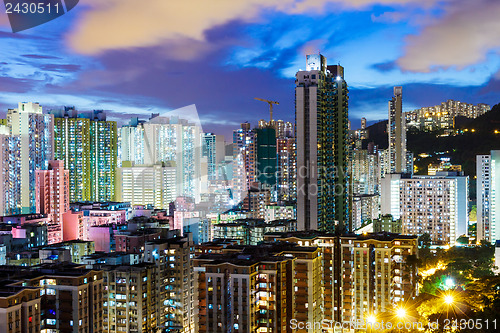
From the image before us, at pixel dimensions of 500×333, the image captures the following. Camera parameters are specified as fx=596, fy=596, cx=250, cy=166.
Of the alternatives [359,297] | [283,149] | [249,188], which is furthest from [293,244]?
[283,149]

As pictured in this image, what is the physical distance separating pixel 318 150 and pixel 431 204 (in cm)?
493

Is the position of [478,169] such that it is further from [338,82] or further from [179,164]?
[179,164]

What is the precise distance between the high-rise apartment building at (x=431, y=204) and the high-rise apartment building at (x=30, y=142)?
29.1 feet

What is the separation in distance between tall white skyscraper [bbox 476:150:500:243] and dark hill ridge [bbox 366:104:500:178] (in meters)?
2.24

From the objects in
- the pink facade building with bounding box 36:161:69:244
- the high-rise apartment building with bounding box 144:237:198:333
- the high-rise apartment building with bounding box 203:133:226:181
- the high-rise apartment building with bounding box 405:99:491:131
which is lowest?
the high-rise apartment building with bounding box 144:237:198:333

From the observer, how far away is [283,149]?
20.5m

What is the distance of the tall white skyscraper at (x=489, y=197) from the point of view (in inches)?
533

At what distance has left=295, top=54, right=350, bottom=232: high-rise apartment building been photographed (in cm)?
1099

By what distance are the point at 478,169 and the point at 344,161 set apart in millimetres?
4193

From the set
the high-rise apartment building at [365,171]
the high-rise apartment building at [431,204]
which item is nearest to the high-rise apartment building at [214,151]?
the high-rise apartment building at [365,171]

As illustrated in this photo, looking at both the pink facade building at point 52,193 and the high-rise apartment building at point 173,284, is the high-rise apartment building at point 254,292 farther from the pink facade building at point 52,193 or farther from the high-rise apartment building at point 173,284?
the pink facade building at point 52,193

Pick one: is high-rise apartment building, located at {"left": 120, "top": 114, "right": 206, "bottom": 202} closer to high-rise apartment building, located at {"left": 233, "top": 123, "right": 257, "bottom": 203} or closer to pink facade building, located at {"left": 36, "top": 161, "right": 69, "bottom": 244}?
high-rise apartment building, located at {"left": 233, "top": 123, "right": 257, "bottom": 203}

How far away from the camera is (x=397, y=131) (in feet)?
64.4

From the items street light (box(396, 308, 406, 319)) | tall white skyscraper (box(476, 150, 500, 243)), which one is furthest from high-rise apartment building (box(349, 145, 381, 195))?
street light (box(396, 308, 406, 319))
